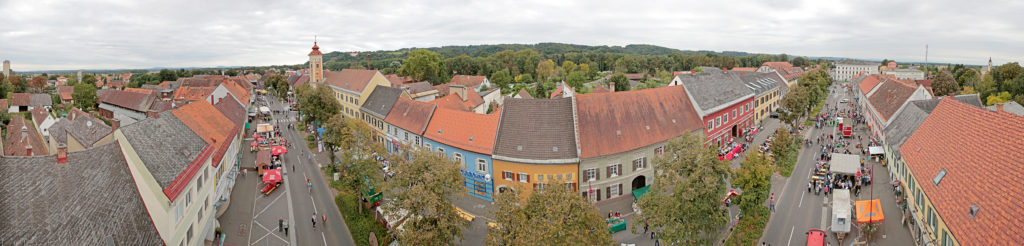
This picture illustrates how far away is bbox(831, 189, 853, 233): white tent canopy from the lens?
29542 millimetres

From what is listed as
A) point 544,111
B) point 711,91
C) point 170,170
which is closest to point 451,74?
point 711,91

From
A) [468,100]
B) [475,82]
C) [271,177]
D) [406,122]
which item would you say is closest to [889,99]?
[468,100]

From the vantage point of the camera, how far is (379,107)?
189 feet

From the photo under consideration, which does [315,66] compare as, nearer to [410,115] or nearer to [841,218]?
[410,115]

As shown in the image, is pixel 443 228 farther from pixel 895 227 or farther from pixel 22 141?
pixel 22 141

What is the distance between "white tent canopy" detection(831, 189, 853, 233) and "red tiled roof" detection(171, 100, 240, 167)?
39.4m

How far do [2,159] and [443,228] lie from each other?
17.4 meters

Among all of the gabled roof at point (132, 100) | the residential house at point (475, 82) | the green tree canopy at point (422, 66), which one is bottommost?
the gabled roof at point (132, 100)

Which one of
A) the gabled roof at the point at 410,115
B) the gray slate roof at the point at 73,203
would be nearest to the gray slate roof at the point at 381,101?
the gabled roof at the point at 410,115

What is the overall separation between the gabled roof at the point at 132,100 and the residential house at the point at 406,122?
4466cm

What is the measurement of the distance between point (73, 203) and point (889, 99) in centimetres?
7470

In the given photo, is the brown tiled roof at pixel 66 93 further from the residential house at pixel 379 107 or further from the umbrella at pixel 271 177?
the umbrella at pixel 271 177

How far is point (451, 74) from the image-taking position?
14000cm

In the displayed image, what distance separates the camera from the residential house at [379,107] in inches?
2173
